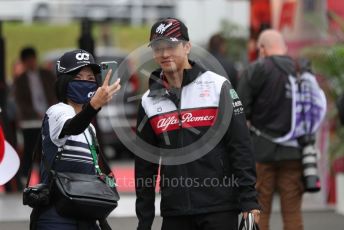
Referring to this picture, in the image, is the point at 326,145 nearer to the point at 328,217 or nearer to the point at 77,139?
the point at 328,217

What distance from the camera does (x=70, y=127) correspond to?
5.57 m

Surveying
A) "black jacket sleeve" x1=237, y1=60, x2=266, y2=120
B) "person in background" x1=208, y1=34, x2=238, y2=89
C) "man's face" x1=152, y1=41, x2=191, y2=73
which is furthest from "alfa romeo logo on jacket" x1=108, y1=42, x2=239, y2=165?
"person in background" x1=208, y1=34, x2=238, y2=89

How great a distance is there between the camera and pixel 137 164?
6258 mm

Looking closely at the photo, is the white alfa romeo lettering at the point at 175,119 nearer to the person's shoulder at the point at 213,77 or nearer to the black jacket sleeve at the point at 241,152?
the black jacket sleeve at the point at 241,152

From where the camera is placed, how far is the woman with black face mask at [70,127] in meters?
5.64

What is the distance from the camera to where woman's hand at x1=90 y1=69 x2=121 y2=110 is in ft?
17.9

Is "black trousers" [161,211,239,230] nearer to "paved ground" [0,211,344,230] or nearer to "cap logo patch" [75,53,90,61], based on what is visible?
"cap logo patch" [75,53,90,61]

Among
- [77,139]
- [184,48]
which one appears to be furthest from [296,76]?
[77,139]

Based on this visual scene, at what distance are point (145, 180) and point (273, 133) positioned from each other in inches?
108

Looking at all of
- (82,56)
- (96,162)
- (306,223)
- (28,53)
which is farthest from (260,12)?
(96,162)

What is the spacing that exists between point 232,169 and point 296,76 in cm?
292

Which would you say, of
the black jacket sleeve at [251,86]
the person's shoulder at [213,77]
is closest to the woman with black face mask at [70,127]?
the person's shoulder at [213,77]

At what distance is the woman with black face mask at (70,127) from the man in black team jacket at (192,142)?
1.37 feet

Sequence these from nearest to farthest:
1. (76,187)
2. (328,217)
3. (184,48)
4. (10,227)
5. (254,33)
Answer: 1. (76,187)
2. (184,48)
3. (10,227)
4. (328,217)
5. (254,33)
